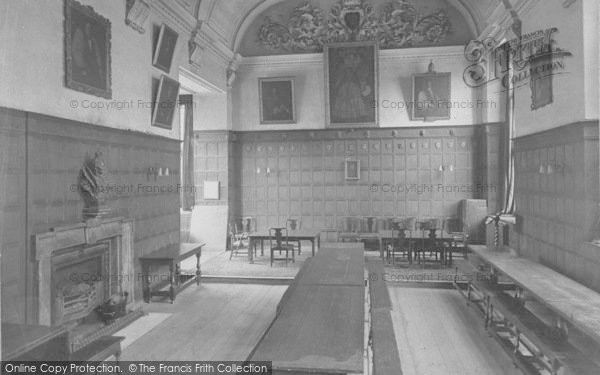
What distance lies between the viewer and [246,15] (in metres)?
11.9

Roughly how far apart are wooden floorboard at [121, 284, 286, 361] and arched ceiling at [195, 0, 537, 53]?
20.0 ft

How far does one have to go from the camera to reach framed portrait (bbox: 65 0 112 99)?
5223mm

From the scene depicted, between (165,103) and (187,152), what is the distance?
13.8 feet

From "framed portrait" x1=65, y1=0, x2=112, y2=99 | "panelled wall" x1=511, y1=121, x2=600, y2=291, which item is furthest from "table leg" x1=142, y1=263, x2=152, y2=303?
"panelled wall" x1=511, y1=121, x2=600, y2=291

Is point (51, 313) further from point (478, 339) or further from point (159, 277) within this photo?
point (478, 339)

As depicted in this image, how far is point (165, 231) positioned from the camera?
26.3ft

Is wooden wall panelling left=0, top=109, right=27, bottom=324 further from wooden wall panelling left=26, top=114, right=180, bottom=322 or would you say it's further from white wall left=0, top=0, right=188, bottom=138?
white wall left=0, top=0, right=188, bottom=138

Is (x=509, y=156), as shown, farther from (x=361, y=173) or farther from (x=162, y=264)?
(x=162, y=264)

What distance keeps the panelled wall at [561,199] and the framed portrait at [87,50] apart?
6.60 metres

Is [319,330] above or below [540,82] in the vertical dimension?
below

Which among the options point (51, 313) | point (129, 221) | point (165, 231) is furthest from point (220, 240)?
point (51, 313)

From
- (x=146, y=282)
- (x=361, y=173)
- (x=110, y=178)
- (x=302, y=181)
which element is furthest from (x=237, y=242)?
(x=110, y=178)

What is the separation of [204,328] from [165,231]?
280 cm

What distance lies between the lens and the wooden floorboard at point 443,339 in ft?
14.9
